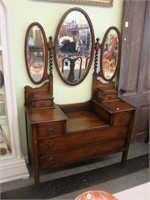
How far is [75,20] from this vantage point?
179 centimetres

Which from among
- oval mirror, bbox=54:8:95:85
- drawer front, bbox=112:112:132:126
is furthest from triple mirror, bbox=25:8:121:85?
drawer front, bbox=112:112:132:126

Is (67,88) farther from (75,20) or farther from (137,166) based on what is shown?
(137,166)

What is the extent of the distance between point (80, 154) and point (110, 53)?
1.13 metres

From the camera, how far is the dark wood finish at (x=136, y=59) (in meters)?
1.98

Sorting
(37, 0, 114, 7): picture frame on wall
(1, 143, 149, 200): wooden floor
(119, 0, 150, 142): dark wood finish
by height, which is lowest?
(1, 143, 149, 200): wooden floor

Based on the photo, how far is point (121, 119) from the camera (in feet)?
6.04

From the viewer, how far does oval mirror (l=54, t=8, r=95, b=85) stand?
177cm

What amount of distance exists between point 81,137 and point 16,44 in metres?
1.04

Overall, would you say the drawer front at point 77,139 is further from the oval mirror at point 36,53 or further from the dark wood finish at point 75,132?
the oval mirror at point 36,53

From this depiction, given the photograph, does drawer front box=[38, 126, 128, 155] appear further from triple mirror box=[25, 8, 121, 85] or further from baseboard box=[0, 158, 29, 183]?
triple mirror box=[25, 8, 121, 85]

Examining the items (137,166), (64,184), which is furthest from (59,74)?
(137,166)

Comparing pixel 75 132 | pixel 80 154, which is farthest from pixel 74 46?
pixel 80 154

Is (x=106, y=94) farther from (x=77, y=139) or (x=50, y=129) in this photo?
(x=50, y=129)

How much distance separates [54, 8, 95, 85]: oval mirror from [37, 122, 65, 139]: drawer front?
55cm
